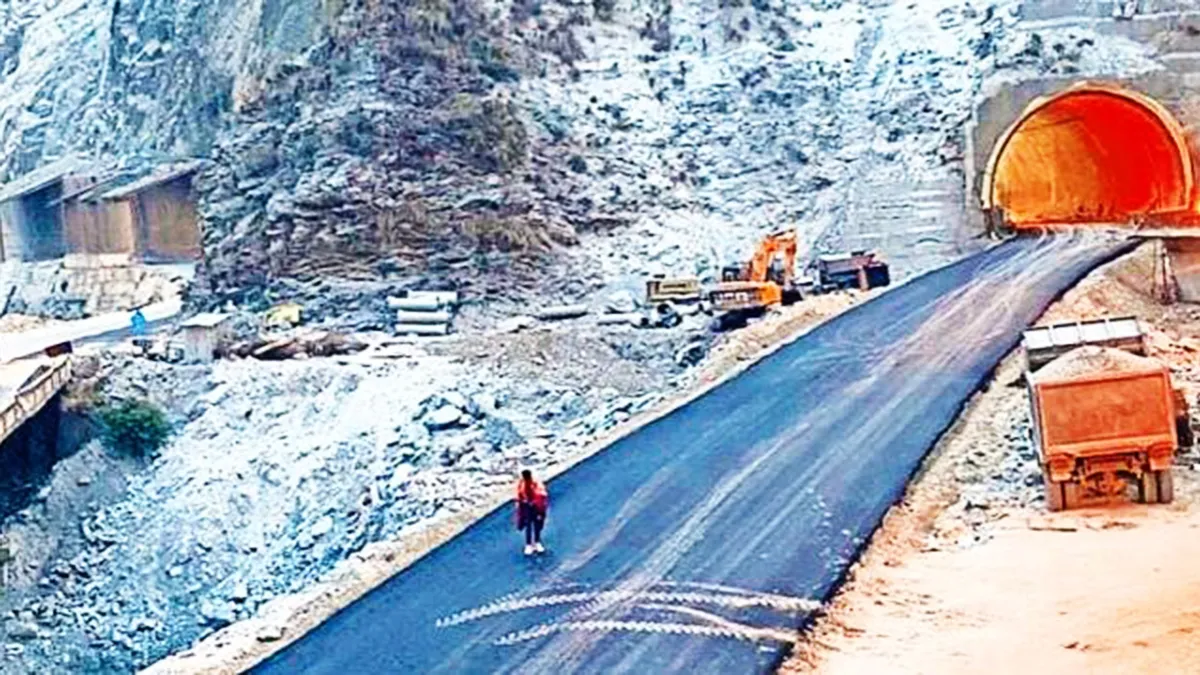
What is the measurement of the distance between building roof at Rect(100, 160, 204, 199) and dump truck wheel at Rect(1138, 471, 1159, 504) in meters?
42.1

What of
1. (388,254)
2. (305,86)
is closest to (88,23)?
(305,86)

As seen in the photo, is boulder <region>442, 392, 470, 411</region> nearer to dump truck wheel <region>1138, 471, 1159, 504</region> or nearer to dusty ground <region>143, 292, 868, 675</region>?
dusty ground <region>143, 292, 868, 675</region>

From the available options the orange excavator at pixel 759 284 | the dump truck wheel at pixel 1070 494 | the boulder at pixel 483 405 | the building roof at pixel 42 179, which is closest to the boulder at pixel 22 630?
the boulder at pixel 483 405

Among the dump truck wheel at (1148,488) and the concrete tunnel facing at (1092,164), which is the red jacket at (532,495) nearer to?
the dump truck wheel at (1148,488)

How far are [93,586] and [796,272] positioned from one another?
59.2 feet

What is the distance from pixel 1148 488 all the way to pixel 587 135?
27.1 m

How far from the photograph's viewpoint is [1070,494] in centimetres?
1661

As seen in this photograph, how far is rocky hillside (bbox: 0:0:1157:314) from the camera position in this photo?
129ft

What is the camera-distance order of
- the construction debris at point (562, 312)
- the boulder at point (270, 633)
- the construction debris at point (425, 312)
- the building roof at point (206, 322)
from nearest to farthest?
the boulder at point (270, 633)
the building roof at point (206, 322)
the construction debris at point (562, 312)
the construction debris at point (425, 312)

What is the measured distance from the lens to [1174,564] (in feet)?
47.8

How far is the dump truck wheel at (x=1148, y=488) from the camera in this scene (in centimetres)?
1647

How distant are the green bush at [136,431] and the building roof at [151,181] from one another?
2249 cm

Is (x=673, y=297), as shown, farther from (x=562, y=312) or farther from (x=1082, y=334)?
(x=1082, y=334)

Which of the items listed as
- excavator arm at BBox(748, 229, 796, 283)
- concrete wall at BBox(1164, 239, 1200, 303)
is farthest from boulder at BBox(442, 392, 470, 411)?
concrete wall at BBox(1164, 239, 1200, 303)
